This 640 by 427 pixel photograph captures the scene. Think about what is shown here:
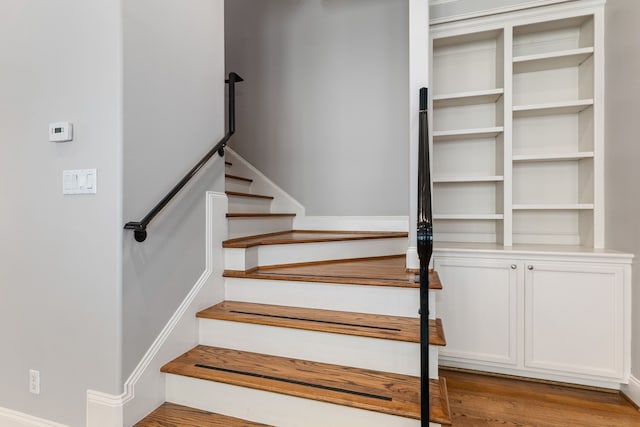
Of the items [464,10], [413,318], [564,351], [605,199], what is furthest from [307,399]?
[464,10]

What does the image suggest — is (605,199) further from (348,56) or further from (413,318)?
(348,56)

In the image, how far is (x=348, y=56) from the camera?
128 inches

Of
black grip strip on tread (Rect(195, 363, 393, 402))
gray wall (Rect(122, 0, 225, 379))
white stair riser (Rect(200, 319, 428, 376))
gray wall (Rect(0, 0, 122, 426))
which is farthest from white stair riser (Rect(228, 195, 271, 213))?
black grip strip on tread (Rect(195, 363, 393, 402))

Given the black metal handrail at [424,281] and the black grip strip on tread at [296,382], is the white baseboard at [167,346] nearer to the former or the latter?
the black grip strip on tread at [296,382]

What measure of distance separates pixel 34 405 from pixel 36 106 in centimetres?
147

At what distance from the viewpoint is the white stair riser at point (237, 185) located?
2972 millimetres

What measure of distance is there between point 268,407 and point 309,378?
0.75 feet

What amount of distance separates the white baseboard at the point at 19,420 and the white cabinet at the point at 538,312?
90.2 inches

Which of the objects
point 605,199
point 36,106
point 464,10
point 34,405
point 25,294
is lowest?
point 34,405

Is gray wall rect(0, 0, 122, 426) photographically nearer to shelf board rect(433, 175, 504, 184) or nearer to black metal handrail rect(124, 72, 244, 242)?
Result: black metal handrail rect(124, 72, 244, 242)

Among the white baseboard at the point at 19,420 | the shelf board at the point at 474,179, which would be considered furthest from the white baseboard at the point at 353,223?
the white baseboard at the point at 19,420

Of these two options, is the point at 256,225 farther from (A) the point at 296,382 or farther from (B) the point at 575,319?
(B) the point at 575,319

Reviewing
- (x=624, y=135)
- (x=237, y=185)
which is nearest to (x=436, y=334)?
(x=624, y=135)

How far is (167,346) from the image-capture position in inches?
66.5
